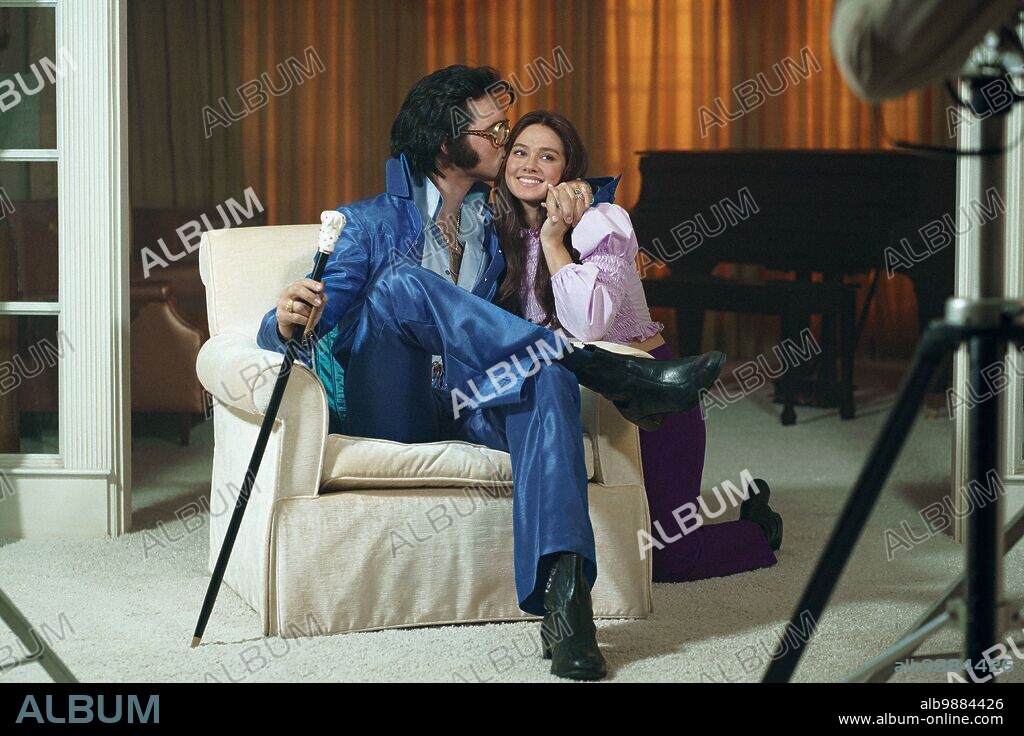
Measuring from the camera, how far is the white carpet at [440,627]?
6.75ft

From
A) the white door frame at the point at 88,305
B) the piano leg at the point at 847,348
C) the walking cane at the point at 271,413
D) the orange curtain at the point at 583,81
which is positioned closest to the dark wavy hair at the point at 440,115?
the walking cane at the point at 271,413

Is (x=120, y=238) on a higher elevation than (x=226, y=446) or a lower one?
higher

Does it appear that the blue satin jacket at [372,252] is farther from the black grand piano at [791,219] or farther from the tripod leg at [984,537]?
the black grand piano at [791,219]

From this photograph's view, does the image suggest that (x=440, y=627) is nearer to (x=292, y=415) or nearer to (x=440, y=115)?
(x=292, y=415)

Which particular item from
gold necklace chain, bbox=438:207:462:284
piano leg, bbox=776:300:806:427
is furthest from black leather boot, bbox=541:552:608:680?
piano leg, bbox=776:300:806:427

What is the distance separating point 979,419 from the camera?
1.27 m

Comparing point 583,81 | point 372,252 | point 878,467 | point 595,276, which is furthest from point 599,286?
point 583,81

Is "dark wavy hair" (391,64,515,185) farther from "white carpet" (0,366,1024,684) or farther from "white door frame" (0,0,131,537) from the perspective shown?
"white carpet" (0,366,1024,684)

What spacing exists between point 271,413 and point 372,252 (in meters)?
0.51

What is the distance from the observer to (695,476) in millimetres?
2662

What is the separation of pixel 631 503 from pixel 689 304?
2988 millimetres

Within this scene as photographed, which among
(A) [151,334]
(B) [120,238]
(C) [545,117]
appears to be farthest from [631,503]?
(A) [151,334]

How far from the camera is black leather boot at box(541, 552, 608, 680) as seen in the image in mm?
2000
